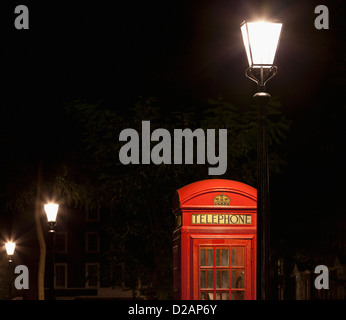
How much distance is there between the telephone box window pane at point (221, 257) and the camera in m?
12.0

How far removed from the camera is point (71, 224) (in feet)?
251

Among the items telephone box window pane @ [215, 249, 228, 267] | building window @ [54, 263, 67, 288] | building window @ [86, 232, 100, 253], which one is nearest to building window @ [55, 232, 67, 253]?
building window @ [54, 263, 67, 288]

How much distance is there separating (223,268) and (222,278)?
0.15 meters

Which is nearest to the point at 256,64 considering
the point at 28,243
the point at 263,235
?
the point at 263,235

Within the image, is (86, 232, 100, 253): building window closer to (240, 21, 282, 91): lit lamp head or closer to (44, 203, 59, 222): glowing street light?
(44, 203, 59, 222): glowing street light

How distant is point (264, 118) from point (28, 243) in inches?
2509

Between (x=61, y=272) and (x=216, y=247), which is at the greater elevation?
(x=61, y=272)

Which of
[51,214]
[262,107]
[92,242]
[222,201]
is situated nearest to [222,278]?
[222,201]

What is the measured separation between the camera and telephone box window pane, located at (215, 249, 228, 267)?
12039 mm

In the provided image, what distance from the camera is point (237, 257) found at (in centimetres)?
1205

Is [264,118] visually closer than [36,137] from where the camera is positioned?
Yes

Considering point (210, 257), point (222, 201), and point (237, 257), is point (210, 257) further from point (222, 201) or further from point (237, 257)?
point (222, 201)

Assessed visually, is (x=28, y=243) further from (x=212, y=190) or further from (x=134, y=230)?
(x=212, y=190)

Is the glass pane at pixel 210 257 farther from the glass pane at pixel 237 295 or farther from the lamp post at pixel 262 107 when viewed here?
the lamp post at pixel 262 107
